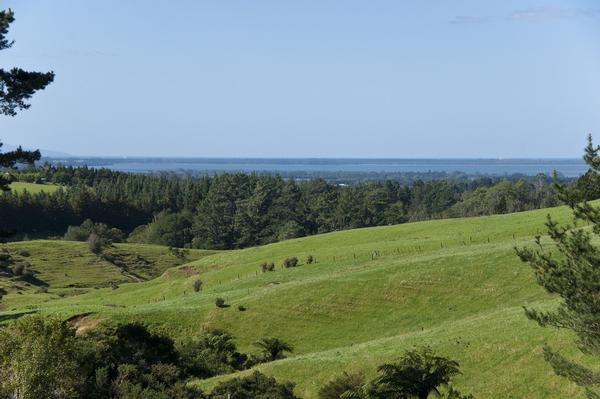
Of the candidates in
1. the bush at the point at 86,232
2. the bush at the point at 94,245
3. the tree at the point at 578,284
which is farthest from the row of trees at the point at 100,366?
the bush at the point at 86,232

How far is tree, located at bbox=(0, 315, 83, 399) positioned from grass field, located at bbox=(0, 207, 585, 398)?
9329 millimetres

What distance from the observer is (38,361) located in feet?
91.1

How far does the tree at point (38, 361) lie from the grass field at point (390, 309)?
933cm

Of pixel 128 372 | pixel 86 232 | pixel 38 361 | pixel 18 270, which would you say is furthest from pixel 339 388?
pixel 86 232

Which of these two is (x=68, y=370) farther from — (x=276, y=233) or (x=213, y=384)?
(x=276, y=233)

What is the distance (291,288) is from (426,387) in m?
32.0

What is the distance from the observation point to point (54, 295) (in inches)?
4053

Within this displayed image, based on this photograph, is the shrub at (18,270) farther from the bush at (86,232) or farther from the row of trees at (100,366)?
the row of trees at (100,366)

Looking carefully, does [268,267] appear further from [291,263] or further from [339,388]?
[339,388]

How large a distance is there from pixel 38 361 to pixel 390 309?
97.0 feet

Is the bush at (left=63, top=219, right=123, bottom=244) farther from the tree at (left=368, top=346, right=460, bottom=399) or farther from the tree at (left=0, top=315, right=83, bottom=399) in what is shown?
the tree at (left=368, top=346, right=460, bottom=399)

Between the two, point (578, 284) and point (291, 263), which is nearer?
point (578, 284)

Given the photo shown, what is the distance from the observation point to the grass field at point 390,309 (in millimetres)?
34075

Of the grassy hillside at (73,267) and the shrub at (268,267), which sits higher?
the shrub at (268,267)
